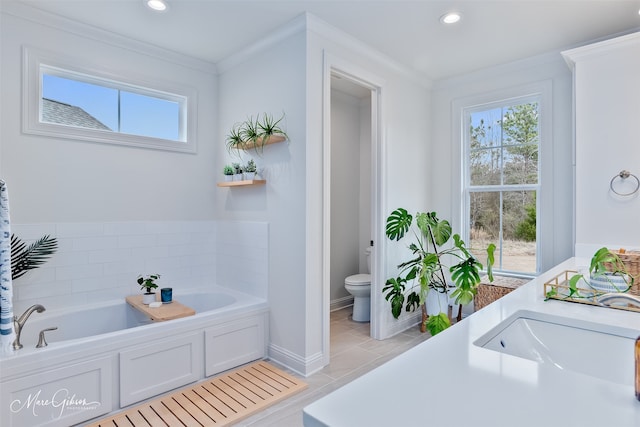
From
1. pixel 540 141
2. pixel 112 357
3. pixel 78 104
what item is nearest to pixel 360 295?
pixel 540 141

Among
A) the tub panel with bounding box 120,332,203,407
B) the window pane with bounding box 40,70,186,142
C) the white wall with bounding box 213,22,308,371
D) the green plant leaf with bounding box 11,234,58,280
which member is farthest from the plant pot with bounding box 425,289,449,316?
the green plant leaf with bounding box 11,234,58,280

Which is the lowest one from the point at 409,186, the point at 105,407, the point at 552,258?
the point at 105,407

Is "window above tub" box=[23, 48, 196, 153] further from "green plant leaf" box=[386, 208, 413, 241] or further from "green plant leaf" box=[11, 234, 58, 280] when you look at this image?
"green plant leaf" box=[386, 208, 413, 241]

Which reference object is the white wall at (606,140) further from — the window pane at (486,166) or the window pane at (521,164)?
the window pane at (486,166)

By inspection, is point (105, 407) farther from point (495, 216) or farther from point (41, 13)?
point (495, 216)

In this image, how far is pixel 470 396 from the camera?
28.6 inches

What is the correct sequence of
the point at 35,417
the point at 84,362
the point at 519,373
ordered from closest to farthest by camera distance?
the point at 519,373 → the point at 35,417 → the point at 84,362

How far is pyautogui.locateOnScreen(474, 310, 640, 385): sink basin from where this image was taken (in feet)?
3.58

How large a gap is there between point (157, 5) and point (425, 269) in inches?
116

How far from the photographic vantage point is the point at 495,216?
367cm

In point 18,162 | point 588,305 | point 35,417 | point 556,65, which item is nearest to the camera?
point 588,305

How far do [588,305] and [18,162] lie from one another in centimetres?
348

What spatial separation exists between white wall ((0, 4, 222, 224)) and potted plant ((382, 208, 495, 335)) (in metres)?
1.92

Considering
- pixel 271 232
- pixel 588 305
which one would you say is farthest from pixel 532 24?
pixel 271 232
